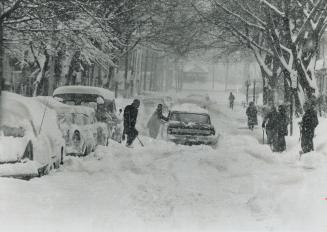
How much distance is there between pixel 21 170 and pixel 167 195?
2347mm

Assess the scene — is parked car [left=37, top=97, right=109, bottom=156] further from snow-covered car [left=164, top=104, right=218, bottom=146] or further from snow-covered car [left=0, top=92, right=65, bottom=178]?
snow-covered car [left=164, top=104, right=218, bottom=146]

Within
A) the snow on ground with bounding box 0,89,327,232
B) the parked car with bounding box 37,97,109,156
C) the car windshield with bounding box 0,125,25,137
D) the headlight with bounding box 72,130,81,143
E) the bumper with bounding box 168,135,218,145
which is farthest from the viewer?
the bumper with bounding box 168,135,218,145

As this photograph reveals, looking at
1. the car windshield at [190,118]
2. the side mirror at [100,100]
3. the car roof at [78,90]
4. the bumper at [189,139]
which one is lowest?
the bumper at [189,139]

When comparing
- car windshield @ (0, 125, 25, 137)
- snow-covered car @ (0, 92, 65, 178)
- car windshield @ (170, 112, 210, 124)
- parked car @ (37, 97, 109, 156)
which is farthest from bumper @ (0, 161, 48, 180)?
car windshield @ (170, 112, 210, 124)

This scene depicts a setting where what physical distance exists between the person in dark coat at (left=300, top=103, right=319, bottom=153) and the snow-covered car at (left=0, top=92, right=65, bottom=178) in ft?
23.9

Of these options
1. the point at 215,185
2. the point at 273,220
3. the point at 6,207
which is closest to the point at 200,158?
the point at 215,185

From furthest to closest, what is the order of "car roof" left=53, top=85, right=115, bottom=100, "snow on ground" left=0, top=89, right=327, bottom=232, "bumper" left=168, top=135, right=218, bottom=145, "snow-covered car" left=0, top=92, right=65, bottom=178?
"car roof" left=53, top=85, right=115, bottom=100 → "bumper" left=168, top=135, right=218, bottom=145 → "snow-covered car" left=0, top=92, right=65, bottom=178 → "snow on ground" left=0, top=89, right=327, bottom=232

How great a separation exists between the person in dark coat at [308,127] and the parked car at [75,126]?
576 centimetres

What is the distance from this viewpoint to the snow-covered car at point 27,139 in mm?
8797

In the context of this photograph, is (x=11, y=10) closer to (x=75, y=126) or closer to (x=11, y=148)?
(x=75, y=126)

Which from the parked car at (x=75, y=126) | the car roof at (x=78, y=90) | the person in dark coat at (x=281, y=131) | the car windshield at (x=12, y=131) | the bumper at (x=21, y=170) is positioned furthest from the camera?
the car roof at (x=78, y=90)

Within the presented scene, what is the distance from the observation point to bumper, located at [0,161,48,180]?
28.2 feet

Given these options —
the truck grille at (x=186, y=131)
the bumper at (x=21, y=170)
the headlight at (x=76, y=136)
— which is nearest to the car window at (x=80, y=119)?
the headlight at (x=76, y=136)

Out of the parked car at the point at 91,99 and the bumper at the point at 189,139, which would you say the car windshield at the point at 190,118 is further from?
the parked car at the point at 91,99
